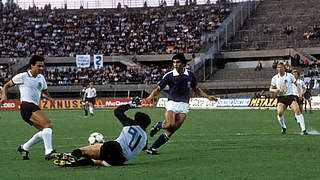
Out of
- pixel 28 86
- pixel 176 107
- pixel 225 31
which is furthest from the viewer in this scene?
pixel 225 31

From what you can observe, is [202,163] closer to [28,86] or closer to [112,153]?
[112,153]

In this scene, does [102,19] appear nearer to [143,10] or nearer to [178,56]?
[143,10]

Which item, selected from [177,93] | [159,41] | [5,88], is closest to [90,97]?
[177,93]

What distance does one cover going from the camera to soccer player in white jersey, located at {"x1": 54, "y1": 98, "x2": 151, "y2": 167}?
11.5 metres

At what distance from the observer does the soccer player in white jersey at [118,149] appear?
1148cm

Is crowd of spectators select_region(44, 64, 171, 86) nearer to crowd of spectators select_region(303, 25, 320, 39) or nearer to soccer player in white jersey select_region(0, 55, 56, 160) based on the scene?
A: crowd of spectators select_region(303, 25, 320, 39)

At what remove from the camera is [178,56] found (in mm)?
14547

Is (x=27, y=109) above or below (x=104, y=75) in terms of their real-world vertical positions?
above

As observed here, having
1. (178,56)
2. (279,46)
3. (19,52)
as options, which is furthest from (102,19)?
(178,56)

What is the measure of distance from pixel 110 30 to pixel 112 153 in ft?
222

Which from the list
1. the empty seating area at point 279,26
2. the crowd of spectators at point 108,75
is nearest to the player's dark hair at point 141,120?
the crowd of spectators at point 108,75

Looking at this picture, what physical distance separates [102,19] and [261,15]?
21529mm

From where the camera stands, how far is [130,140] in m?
11.5

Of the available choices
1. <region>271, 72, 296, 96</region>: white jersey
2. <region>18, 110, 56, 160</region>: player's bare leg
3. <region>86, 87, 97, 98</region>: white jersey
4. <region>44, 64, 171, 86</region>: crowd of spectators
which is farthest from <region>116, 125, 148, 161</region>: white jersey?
<region>44, 64, 171, 86</region>: crowd of spectators
